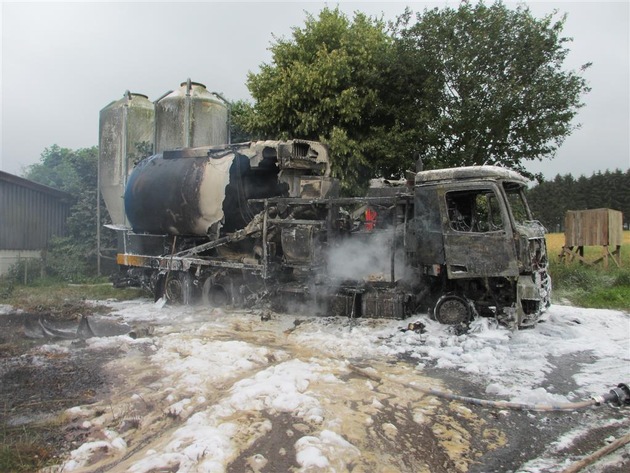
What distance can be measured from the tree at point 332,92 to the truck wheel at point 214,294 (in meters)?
5.02

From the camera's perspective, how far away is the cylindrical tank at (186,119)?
1602 centimetres

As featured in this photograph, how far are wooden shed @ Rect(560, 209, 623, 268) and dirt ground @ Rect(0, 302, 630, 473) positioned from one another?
9.75m

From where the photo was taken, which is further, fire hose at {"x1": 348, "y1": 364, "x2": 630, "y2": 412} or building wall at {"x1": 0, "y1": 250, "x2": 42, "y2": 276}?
building wall at {"x1": 0, "y1": 250, "x2": 42, "y2": 276}

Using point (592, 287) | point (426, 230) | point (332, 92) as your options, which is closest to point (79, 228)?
point (332, 92)

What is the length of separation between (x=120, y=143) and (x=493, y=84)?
12.4 metres

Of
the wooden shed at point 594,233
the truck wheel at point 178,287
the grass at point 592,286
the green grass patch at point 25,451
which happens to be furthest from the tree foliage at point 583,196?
the green grass patch at point 25,451

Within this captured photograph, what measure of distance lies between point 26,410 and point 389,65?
40.3 ft

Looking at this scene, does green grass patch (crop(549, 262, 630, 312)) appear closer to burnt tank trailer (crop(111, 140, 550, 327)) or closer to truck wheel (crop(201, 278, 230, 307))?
burnt tank trailer (crop(111, 140, 550, 327))

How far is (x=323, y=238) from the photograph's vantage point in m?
8.67

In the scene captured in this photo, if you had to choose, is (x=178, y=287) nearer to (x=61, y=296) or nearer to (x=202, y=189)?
(x=202, y=189)

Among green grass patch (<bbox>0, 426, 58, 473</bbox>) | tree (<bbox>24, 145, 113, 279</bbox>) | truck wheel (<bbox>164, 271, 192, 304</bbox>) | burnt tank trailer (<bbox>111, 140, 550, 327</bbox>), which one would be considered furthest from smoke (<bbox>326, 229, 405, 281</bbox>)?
tree (<bbox>24, 145, 113, 279</bbox>)

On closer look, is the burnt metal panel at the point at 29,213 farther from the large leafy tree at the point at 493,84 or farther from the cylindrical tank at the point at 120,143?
the large leafy tree at the point at 493,84

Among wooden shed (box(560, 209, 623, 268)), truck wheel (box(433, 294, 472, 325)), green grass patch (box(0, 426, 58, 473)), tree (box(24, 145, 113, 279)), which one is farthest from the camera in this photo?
tree (box(24, 145, 113, 279))

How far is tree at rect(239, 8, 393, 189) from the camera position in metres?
13.2
